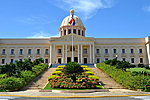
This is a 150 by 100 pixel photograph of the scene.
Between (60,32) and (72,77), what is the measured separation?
1492 inches

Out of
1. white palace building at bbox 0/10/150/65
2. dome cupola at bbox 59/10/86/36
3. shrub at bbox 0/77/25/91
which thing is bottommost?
shrub at bbox 0/77/25/91

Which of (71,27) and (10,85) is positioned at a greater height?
(71,27)

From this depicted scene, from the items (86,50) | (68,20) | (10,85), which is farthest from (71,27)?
(10,85)

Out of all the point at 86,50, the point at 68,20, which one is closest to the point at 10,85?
the point at 86,50

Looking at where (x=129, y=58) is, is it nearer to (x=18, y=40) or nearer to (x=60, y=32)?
(x=60, y=32)

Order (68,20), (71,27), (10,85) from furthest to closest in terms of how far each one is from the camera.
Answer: (68,20)
(71,27)
(10,85)

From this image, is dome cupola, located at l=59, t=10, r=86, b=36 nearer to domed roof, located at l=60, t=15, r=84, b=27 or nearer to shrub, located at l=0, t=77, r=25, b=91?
domed roof, located at l=60, t=15, r=84, b=27

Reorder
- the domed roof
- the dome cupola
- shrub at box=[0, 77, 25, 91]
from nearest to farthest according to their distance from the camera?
shrub at box=[0, 77, 25, 91], the dome cupola, the domed roof

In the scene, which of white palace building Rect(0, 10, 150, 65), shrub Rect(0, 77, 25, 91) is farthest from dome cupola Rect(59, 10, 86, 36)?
shrub Rect(0, 77, 25, 91)

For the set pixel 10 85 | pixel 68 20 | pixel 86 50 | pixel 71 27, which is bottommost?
pixel 10 85

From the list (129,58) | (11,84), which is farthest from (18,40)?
(11,84)

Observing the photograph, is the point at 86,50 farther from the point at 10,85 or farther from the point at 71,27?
the point at 10,85

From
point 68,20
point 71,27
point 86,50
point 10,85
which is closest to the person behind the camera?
point 10,85

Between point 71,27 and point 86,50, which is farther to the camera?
point 71,27
